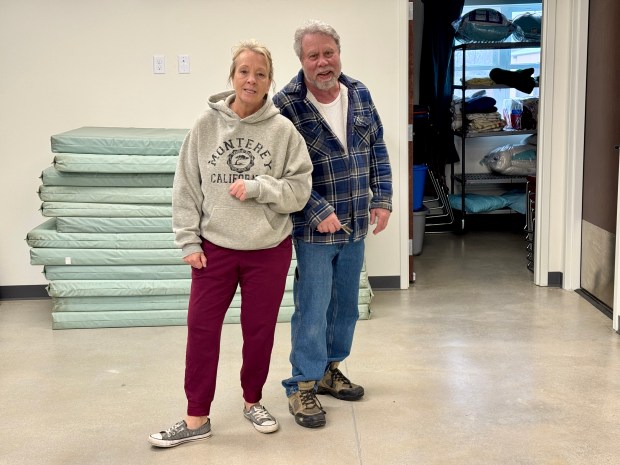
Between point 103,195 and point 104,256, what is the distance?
1.14 feet

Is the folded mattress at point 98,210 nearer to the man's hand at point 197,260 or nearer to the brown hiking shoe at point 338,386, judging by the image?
the brown hiking shoe at point 338,386

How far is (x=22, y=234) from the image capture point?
528 cm

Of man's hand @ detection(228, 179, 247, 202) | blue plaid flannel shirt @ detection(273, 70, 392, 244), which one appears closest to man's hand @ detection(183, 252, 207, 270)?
man's hand @ detection(228, 179, 247, 202)

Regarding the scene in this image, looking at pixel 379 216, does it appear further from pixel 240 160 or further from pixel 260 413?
pixel 260 413

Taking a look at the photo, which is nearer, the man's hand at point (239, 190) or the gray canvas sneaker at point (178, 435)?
the man's hand at point (239, 190)

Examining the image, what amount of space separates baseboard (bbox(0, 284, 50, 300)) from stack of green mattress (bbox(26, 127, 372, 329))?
0.70 meters

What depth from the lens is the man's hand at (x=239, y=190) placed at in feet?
9.28

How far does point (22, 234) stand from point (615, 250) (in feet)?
11.8

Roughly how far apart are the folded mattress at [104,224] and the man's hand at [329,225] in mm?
1832

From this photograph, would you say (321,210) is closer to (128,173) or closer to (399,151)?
(128,173)

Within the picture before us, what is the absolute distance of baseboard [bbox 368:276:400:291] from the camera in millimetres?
5484

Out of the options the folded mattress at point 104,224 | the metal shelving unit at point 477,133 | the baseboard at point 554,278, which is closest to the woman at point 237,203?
the folded mattress at point 104,224

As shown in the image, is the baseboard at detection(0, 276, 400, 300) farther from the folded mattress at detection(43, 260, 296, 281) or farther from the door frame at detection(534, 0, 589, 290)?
the door frame at detection(534, 0, 589, 290)

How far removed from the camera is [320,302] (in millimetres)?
3164
